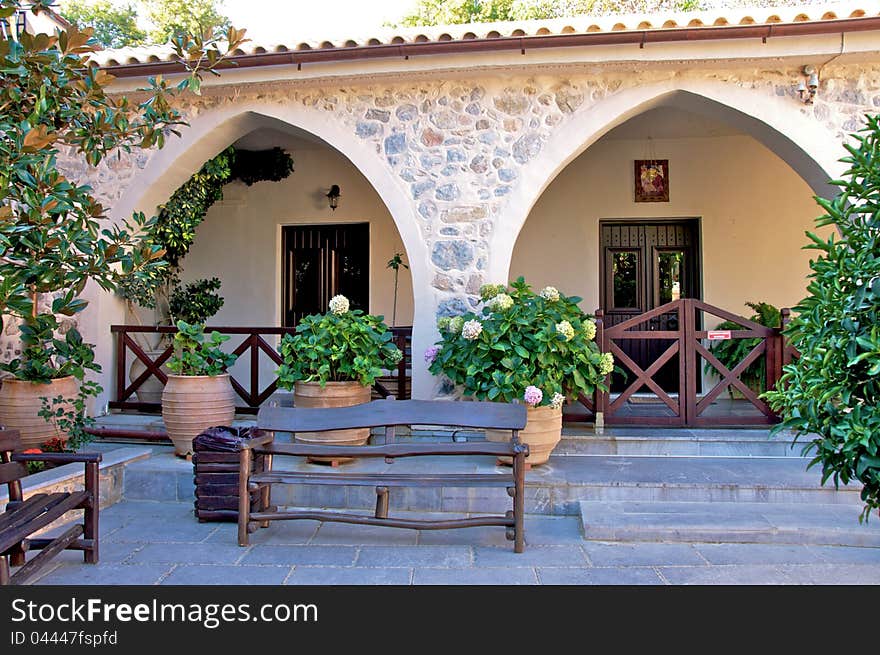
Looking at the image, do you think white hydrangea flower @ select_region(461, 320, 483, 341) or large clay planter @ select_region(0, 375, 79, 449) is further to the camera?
large clay planter @ select_region(0, 375, 79, 449)

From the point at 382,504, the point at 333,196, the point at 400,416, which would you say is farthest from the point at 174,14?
the point at 382,504

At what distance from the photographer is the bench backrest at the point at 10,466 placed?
298 cm

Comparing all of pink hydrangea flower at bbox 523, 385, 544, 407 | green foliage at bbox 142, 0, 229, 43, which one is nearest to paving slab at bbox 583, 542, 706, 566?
pink hydrangea flower at bbox 523, 385, 544, 407

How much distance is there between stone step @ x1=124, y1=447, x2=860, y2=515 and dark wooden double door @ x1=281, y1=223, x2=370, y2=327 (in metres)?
3.41

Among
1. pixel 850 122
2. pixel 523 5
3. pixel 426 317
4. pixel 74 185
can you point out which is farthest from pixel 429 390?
pixel 523 5

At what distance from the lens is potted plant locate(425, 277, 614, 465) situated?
13.3 ft

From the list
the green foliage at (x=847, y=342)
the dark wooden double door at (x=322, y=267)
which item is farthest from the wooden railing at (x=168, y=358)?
the green foliage at (x=847, y=342)

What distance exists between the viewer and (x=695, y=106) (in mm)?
5082

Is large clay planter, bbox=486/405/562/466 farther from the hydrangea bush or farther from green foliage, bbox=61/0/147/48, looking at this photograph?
green foliage, bbox=61/0/147/48

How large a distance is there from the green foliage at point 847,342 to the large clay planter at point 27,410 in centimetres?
474

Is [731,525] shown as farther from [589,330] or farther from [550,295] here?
[550,295]

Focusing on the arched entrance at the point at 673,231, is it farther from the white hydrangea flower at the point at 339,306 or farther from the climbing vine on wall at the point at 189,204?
the climbing vine on wall at the point at 189,204

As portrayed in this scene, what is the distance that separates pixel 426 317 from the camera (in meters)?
5.02

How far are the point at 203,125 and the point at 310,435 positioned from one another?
2917mm
